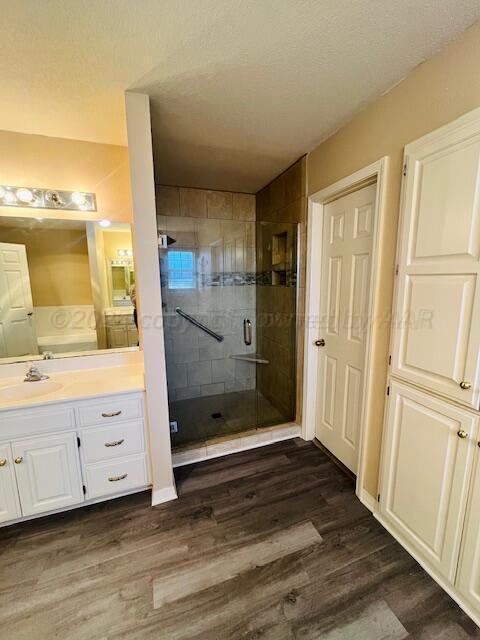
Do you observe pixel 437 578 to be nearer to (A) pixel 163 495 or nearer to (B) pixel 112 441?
(A) pixel 163 495

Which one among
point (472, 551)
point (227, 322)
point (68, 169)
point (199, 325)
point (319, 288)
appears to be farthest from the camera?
point (227, 322)

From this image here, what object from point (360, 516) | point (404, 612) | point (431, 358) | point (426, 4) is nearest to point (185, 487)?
point (360, 516)

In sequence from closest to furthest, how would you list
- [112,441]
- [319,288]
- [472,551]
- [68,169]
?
[472,551] → [112,441] → [68,169] → [319,288]

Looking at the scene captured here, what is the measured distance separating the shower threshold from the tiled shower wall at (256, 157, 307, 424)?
0.19 m

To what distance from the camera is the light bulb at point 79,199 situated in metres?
1.96

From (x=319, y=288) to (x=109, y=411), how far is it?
1.81 meters

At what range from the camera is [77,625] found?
1156mm

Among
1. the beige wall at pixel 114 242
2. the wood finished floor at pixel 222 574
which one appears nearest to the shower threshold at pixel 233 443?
the wood finished floor at pixel 222 574

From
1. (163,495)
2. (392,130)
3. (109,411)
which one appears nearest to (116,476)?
(163,495)

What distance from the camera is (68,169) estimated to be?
1935 millimetres

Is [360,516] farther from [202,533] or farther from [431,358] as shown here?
[431,358]

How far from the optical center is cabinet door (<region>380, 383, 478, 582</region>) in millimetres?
1192

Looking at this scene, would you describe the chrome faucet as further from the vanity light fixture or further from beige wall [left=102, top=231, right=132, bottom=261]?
the vanity light fixture

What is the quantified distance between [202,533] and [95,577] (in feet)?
1.83
